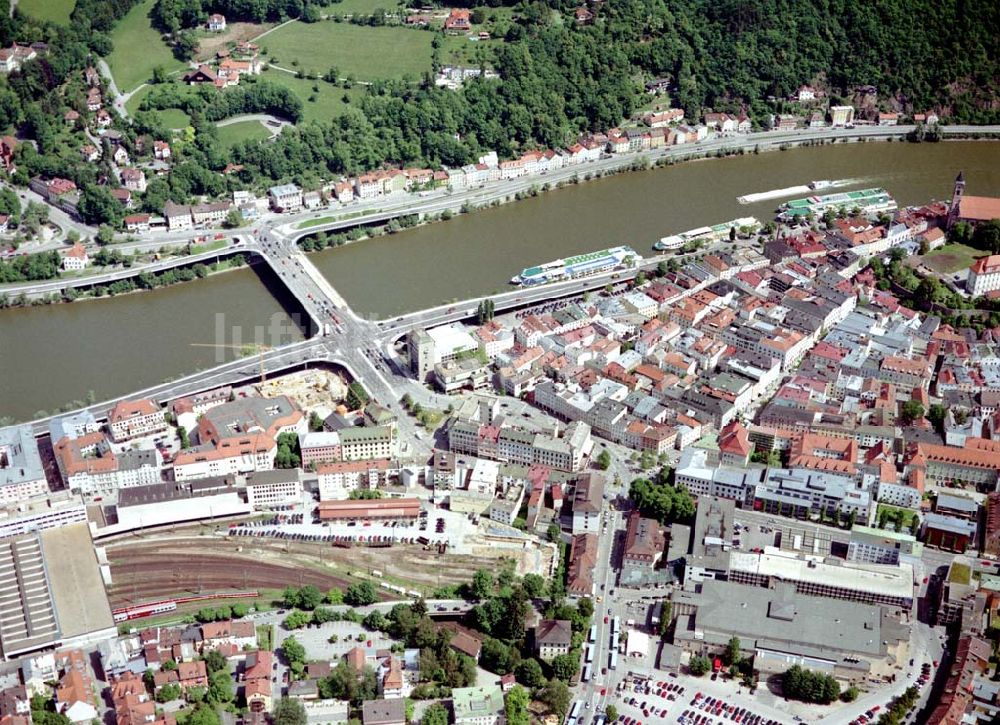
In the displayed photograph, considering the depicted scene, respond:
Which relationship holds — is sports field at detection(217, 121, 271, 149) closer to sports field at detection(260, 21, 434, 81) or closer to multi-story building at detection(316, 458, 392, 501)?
sports field at detection(260, 21, 434, 81)

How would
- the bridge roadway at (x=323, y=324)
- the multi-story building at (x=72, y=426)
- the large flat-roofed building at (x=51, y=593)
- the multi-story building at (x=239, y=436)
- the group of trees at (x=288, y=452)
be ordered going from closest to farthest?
the large flat-roofed building at (x=51, y=593), the multi-story building at (x=239, y=436), the group of trees at (x=288, y=452), the multi-story building at (x=72, y=426), the bridge roadway at (x=323, y=324)

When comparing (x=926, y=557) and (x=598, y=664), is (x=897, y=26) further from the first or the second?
(x=598, y=664)

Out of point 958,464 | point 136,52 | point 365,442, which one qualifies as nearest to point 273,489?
point 365,442

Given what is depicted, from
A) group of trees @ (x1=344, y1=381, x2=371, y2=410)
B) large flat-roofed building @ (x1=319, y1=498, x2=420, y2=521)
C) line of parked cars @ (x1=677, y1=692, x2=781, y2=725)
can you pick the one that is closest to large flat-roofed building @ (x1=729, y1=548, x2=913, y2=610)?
line of parked cars @ (x1=677, y1=692, x2=781, y2=725)

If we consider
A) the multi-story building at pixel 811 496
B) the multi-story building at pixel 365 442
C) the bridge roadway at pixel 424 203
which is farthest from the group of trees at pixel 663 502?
the bridge roadway at pixel 424 203

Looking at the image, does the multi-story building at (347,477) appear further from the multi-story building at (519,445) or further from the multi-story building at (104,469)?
the multi-story building at (104,469)

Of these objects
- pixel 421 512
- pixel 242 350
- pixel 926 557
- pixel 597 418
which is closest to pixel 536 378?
pixel 597 418
